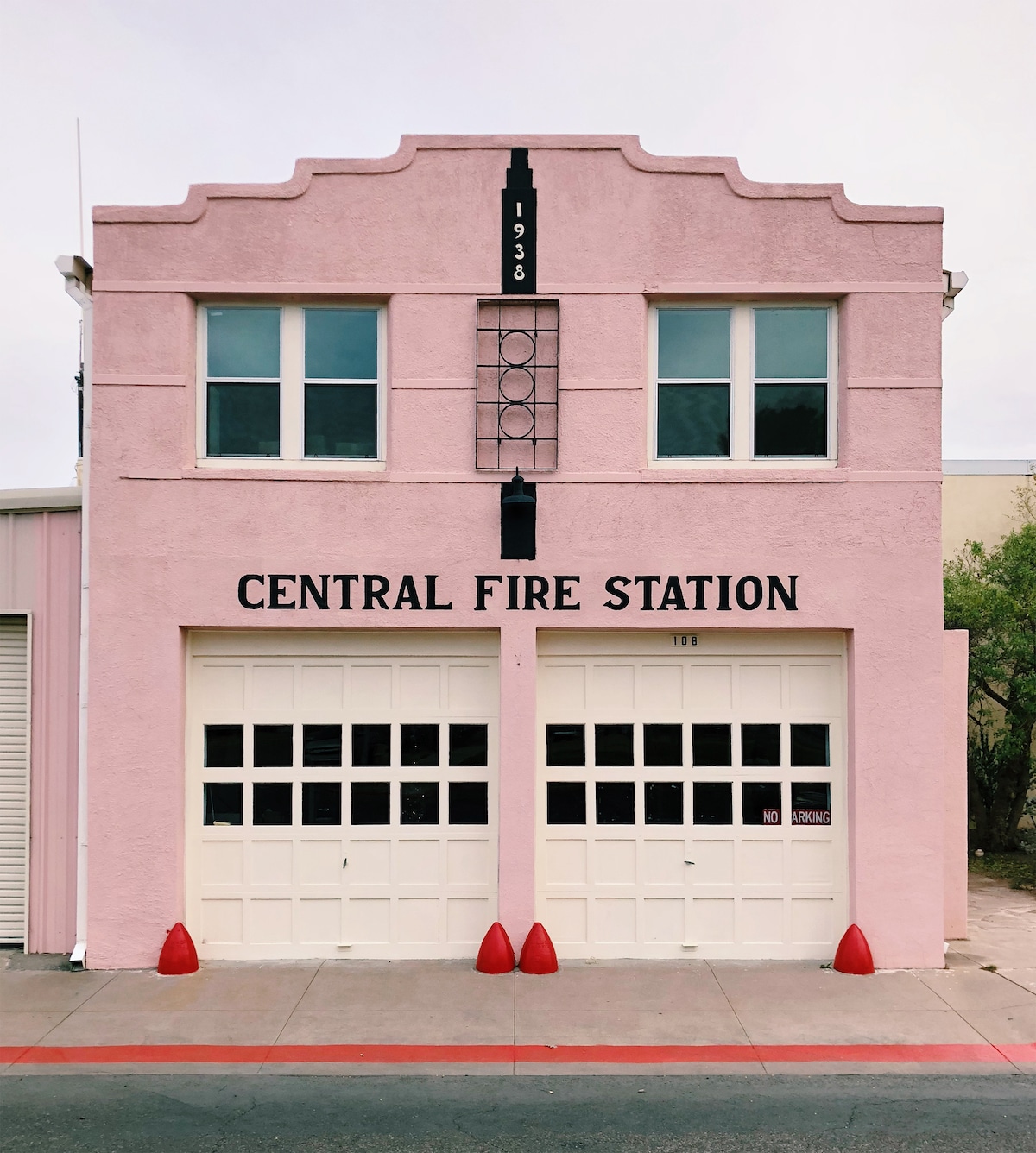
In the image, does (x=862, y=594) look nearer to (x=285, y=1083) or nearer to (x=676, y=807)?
(x=676, y=807)

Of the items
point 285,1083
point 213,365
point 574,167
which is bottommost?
point 285,1083

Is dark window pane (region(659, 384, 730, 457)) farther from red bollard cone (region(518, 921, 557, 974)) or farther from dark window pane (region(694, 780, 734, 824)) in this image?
red bollard cone (region(518, 921, 557, 974))

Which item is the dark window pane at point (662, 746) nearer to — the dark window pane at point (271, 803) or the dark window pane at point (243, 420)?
the dark window pane at point (271, 803)

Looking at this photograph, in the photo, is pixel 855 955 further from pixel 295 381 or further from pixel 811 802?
pixel 295 381

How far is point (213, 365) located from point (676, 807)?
5845mm

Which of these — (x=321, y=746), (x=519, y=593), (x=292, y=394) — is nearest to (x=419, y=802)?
(x=321, y=746)

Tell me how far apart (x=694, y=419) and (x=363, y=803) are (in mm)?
4602

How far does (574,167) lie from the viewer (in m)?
9.19

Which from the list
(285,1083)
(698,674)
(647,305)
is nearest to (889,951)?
(698,674)

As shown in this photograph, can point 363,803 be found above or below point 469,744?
below

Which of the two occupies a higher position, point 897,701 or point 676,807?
point 897,701

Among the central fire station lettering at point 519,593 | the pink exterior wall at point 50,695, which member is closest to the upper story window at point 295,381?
the central fire station lettering at point 519,593

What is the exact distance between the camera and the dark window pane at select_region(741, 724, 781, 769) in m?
9.23

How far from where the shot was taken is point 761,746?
9.24m
